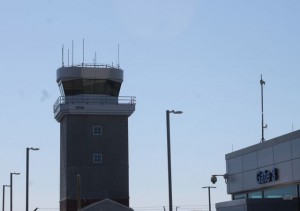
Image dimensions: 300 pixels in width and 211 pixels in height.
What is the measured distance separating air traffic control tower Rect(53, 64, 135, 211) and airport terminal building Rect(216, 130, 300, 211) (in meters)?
35.8

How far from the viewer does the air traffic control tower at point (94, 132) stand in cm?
8469

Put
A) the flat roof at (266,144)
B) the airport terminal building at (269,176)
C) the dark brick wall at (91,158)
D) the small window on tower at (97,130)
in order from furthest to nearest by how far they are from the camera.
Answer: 1. the small window on tower at (97,130)
2. the dark brick wall at (91,158)
3. the airport terminal building at (269,176)
4. the flat roof at (266,144)

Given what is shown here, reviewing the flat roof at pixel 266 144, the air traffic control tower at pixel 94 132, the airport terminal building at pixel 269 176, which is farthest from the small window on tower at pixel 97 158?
the airport terminal building at pixel 269 176

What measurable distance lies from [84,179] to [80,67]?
11954 mm

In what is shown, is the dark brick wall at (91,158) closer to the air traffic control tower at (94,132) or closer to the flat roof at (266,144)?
the air traffic control tower at (94,132)

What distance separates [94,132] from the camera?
8631 centimetres

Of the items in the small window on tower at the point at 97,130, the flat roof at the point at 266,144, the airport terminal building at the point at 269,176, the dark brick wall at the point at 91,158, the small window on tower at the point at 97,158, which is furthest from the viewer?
the small window on tower at the point at 97,130

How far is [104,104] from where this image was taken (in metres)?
86.2

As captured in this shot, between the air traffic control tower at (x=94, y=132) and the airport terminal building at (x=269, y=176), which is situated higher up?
the air traffic control tower at (x=94, y=132)

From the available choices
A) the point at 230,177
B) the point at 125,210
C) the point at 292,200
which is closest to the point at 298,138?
the point at 292,200

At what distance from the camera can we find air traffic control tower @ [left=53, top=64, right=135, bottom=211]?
84688mm

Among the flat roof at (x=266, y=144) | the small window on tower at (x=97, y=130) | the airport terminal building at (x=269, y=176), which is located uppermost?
the small window on tower at (x=97, y=130)

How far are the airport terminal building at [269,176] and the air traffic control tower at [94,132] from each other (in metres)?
35.8

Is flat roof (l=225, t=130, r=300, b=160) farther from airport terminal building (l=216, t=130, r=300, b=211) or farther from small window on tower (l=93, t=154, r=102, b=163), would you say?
small window on tower (l=93, t=154, r=102, b=163)
